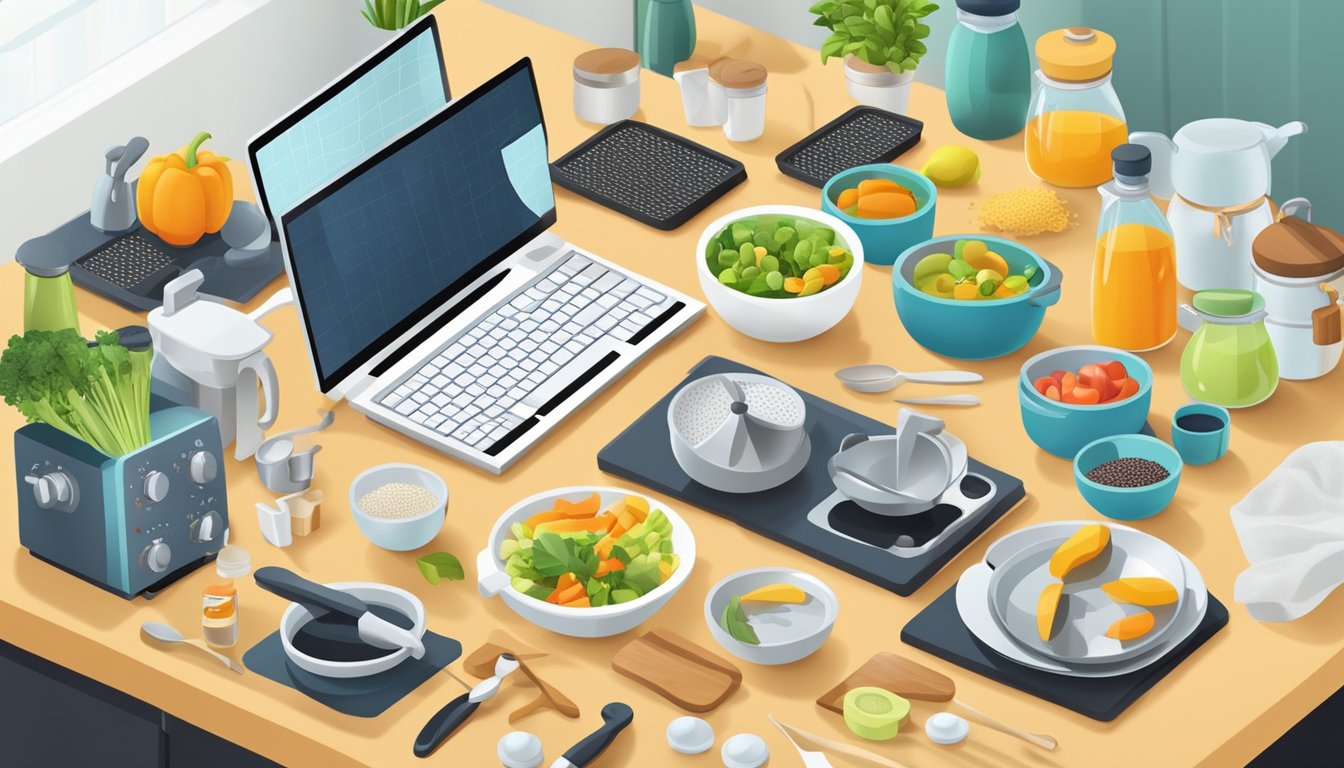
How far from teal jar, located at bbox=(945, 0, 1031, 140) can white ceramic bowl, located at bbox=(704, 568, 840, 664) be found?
3.40ft

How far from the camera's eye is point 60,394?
2312 mm

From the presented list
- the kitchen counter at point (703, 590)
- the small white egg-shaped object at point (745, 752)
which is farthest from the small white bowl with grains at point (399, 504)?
the small white egg-shaped object at point (745, 752)

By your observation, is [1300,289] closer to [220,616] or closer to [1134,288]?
[1134,288]

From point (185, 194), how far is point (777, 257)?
760 mm

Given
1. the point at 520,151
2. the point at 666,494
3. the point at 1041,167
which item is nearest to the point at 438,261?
the point at 520,151

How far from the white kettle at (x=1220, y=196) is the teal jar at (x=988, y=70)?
399mm

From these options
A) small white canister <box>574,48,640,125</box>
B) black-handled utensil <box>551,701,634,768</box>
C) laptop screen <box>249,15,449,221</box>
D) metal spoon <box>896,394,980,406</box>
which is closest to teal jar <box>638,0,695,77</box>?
small white canister <box>574,48,640,125</box>

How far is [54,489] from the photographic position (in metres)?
2.36

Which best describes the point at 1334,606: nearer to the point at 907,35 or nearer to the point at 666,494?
the point at 666,494

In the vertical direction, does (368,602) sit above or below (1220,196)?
below

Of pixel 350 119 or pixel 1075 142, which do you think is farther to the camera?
pixel 1075 142

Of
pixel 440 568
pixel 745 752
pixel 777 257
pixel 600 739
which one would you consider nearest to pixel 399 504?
pixel 440 568

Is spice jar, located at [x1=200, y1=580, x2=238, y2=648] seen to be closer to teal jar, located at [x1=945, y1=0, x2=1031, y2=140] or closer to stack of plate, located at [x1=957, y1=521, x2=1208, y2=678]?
stack of plate, located at [x1=957, y1=521, x2=1208, y2=678]

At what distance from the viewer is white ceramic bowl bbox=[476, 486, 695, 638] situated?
2.30m
